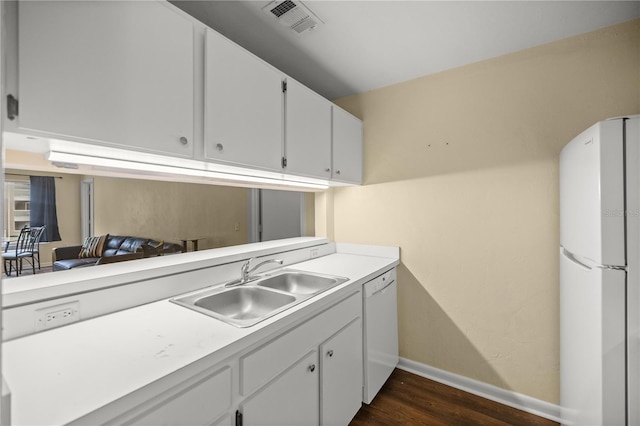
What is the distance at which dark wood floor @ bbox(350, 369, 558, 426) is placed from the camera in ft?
5.89

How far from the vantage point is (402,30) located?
5.66 ft

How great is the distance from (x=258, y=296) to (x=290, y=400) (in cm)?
57

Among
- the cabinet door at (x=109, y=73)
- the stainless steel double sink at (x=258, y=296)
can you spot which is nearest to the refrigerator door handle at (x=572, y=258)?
the stainless steel double sink at (x=258, y=296)

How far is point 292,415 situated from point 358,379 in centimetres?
67

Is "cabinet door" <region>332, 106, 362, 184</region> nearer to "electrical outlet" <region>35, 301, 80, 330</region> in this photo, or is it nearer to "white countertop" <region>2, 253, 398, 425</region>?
"white countertop" <region>2, 253, 398, 425</region>

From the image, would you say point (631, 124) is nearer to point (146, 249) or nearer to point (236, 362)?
point (236, 362)

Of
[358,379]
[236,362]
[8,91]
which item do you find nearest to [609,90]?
[358,379]

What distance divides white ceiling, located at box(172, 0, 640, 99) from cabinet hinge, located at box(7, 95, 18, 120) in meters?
1.02

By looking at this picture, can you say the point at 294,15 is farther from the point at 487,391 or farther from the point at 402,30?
the point at 487,391

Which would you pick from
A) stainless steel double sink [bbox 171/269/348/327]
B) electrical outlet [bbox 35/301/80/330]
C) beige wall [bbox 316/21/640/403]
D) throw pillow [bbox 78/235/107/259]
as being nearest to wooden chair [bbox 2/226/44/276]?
throw pillow [bbox 78/235/107/259]

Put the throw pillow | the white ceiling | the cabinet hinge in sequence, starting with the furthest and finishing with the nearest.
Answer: the throw pillow
the white ceiling
the cabinet hinge

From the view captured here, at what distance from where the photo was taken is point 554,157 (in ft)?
5.99

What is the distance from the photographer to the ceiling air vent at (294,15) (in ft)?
4.92

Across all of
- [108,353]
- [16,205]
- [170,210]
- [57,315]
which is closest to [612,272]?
[108,353]
